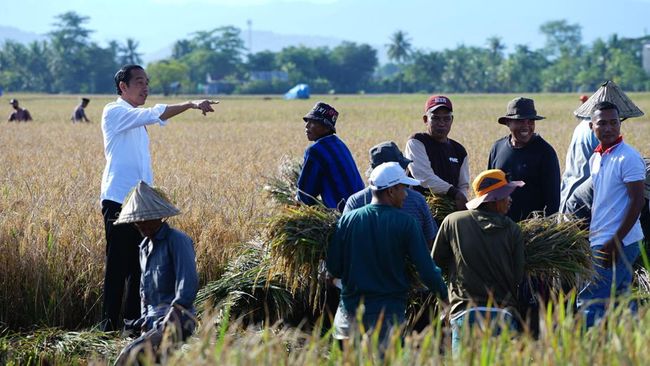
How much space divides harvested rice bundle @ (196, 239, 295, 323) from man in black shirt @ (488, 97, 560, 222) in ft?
5.48

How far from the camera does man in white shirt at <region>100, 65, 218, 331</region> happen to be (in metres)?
6.68

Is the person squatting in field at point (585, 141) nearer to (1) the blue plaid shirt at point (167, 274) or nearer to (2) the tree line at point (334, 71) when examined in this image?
(1) the blue plaid shirt at point (167, 274)

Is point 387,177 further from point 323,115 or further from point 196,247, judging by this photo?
point 196,247

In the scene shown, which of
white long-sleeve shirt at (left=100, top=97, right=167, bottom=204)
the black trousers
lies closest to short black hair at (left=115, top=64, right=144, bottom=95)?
white long-sleeve shirt at (left=100, top=97, right=167, bottom=204)

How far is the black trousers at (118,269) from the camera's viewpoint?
6656 mm

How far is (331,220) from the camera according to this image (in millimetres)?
5859

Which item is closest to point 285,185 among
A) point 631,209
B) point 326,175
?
point 326,175

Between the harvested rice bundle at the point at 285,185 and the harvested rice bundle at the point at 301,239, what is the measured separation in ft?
2.82

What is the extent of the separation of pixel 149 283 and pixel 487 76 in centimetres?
12750

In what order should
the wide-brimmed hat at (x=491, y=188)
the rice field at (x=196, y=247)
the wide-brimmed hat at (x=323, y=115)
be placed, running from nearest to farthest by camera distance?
the rice field at (x=196, y=247) < the wide-brimmed hat at (x=491, y=188) < the wide-brimmed hat at (x=323, y=115)

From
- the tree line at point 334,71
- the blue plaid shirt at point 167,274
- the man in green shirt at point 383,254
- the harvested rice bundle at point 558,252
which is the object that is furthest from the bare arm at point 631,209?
the tree line at point 334,71

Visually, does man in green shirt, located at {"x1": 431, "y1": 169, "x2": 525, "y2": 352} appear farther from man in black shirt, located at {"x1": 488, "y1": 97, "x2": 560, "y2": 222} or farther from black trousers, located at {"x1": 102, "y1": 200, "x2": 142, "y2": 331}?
black trousers, located at {"x1": 102, "y1": 200, "x2": 142, "y2": 331}

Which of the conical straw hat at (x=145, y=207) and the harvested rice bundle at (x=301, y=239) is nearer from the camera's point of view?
the conical straw hat at (x=145, y=207)

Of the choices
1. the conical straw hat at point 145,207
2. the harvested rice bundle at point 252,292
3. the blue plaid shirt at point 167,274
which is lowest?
the harvested rice bundle at point 252,292
